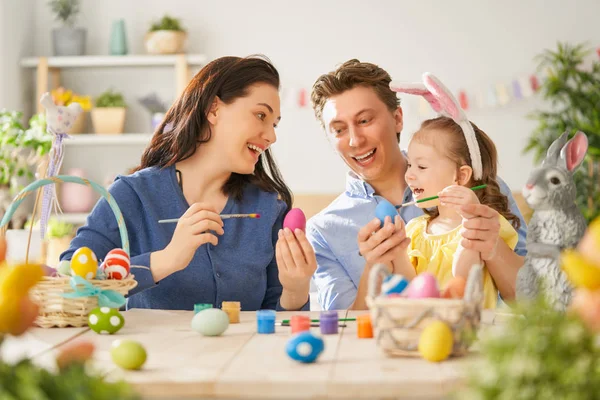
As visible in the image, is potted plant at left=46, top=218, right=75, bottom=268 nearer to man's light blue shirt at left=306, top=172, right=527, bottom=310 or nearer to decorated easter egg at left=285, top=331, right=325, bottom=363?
man's light blue shirt at left=306, top=172, right=527, bottom=310

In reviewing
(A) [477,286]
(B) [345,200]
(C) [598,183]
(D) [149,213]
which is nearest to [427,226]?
(B) [345,200]

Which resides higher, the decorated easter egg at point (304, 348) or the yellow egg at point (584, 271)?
the yellow egg at point (584, 271)

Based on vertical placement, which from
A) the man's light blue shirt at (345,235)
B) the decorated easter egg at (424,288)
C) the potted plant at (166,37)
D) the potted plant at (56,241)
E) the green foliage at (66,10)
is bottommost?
the potted plant at (56,241)

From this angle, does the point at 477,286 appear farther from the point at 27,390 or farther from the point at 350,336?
the point at 27,390

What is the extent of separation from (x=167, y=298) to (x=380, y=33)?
321 cm

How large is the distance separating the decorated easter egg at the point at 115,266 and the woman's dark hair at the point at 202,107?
65 centimetres

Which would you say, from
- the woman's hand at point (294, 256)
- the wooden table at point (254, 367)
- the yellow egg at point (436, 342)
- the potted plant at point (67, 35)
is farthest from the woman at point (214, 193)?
the potted plant at point (67, 35)

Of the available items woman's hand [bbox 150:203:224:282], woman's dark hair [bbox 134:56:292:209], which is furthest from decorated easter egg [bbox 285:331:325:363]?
woman's dark hair [bbox 134:56:292:209]

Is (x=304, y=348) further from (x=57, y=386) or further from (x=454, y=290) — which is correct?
(x=57, y=386)

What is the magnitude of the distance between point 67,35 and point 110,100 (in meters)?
0.50

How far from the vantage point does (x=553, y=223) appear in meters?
1.46

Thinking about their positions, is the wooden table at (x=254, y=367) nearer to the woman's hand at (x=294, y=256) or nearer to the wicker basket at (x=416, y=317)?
the wicker basket at (x=416, y=317)

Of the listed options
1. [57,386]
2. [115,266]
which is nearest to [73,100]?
[115,266]

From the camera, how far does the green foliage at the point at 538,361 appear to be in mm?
867
